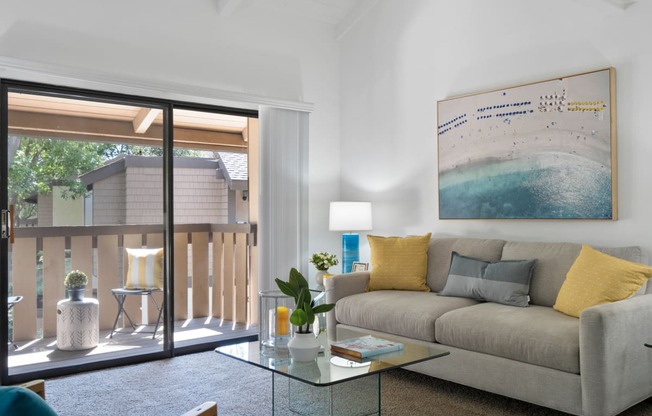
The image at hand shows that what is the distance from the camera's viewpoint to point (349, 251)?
5062 mm

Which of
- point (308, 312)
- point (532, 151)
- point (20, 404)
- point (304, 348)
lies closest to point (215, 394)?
point (304, 348)

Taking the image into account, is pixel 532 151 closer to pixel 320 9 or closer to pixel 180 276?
pixel 320 9

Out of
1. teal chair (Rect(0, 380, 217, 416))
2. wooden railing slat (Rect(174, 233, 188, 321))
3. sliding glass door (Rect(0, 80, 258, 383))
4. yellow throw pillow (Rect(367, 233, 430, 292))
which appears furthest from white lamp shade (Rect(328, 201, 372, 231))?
teal chair (Rect(0, 380, 217, 416))

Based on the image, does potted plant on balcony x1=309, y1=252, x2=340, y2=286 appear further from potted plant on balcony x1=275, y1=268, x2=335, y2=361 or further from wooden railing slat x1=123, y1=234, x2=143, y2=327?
potted plant on balcony x1=275, y1=268, x2=335, y2=361

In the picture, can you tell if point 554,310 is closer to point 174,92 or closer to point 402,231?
point 402,231

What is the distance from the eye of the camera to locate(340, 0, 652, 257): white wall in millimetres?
3562

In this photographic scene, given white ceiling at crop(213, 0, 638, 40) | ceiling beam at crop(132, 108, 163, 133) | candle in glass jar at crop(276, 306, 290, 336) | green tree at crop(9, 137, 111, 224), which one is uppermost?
white ceiling at crop(213, 0, 638, 40)

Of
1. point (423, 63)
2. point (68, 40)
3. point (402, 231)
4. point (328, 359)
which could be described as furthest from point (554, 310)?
point (68, 40)

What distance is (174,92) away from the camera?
14.4ft

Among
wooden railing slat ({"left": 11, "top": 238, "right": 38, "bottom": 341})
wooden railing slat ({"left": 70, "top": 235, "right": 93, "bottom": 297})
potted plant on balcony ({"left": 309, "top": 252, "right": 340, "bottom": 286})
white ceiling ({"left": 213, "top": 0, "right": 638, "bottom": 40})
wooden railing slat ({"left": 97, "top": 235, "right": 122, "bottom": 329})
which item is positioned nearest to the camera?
wooden railing slat ({"left": 11, "top": 238, "right": 38, "bottom": 341})

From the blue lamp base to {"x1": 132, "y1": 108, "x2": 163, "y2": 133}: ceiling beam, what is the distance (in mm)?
1856

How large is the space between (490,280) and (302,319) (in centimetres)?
153

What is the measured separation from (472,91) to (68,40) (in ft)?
9.54

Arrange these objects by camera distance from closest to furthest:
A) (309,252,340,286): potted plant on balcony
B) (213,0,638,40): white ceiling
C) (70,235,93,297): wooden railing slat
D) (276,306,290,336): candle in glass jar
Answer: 1. (276,306,290,336): candle in glass jar
2. (70,235,93,297): wooden railing slat
3. (213,0,638,40): white ceiling
4. (309,252,340,286): potted plant on balcony
